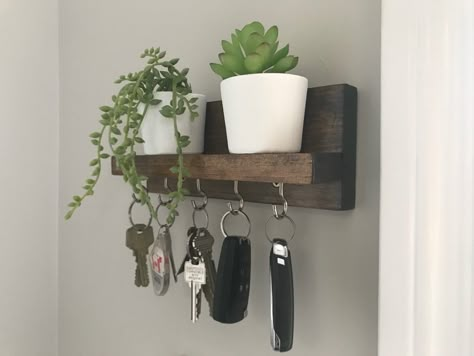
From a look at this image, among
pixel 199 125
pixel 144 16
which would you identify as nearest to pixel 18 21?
pixel 144 16

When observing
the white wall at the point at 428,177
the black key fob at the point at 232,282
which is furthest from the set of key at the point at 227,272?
the white wall at the point at 428,177

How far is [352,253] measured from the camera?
521mm

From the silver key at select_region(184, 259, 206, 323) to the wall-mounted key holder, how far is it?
120 mm

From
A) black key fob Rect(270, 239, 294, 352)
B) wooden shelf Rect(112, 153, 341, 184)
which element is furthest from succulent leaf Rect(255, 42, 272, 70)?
black key fob Rect(270, 239, 294, 352)

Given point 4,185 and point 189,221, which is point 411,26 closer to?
point 189,221

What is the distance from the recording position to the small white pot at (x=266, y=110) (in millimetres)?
476

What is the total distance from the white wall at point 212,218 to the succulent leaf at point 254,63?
10 centimetres

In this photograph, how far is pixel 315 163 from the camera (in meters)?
0.45

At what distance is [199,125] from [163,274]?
218 millimetres

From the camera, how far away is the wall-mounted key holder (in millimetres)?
455

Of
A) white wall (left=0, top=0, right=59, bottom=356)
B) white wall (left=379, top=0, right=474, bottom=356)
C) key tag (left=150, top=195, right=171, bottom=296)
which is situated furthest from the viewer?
white wall (left=0, top=0, right=59, bottom=356)

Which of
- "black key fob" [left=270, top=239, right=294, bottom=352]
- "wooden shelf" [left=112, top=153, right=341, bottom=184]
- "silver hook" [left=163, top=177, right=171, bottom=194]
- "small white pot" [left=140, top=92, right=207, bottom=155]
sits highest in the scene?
"small white pot" [left=140, top=92, right=207, bottom=155]

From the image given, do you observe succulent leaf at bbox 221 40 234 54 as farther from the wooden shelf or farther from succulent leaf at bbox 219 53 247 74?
the wooden shelf

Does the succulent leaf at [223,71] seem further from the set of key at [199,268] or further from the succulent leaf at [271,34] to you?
the set of key at [199,268]
